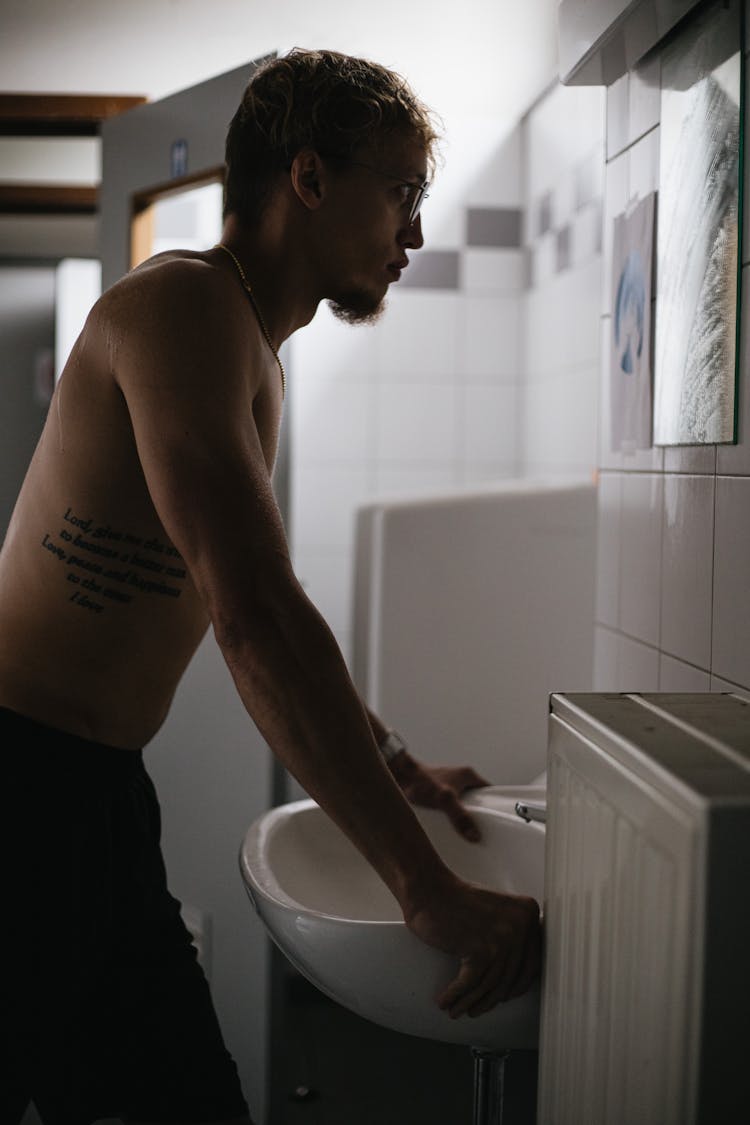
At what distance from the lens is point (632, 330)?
53.1 inches

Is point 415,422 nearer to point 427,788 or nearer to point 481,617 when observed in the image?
point 481,617

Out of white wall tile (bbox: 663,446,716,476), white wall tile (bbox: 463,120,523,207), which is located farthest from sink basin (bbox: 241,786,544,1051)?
white wall tile (bbox: 463,120,523,207)

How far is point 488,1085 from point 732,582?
1.77 ft

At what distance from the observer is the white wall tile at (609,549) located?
4.71 ft

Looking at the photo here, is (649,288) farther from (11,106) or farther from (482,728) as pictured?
(11,106)

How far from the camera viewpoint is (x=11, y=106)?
2.76 meters

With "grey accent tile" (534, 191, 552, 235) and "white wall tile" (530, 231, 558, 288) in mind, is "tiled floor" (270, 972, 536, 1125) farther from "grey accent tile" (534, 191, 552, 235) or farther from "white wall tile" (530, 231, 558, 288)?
"grey accent tile" (534, 191, 552, 235)

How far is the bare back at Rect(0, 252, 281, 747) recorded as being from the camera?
3.31 feet

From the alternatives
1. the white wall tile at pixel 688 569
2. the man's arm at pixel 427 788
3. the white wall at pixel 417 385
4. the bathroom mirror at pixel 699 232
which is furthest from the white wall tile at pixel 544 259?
the man's arm at pixel 427 788

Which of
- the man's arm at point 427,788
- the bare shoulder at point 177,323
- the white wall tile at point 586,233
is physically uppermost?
the white wall tile at point 586,233

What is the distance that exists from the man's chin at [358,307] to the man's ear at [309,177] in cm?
10

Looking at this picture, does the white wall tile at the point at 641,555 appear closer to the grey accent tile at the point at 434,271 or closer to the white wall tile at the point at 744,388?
the white wall tile at the point at 744,388

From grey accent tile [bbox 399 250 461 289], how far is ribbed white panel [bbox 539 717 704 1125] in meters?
2.53

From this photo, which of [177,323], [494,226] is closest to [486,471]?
[494,226]
